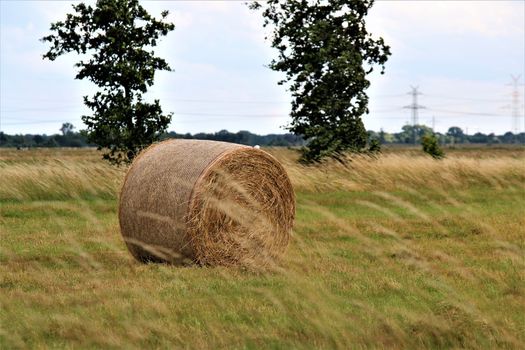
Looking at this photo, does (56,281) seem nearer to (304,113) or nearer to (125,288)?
(125,288)

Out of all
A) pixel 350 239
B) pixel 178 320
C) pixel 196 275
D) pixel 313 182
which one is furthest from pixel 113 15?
pixel 178 320

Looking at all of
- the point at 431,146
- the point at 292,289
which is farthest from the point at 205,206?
the point at 431,146

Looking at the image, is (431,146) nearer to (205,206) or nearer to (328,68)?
(328,68)

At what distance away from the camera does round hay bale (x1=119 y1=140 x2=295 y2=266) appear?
11312 millimetres

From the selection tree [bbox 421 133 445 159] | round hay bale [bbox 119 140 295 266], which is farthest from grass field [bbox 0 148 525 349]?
tree [bbox 421 133 445 159]

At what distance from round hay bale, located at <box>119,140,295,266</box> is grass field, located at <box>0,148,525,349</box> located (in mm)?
391

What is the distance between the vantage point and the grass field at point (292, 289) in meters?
7.09

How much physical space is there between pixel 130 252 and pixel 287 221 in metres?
2.46

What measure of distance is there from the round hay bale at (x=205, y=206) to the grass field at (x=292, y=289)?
1.28ft

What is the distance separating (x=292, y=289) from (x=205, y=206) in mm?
2689

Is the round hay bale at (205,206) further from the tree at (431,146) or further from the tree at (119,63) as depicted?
the tree at (431,146)

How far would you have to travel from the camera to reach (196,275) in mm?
10438

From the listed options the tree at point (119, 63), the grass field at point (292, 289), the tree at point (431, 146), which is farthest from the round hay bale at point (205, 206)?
the tree at point (431, 146)

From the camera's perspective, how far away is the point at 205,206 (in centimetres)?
1139
